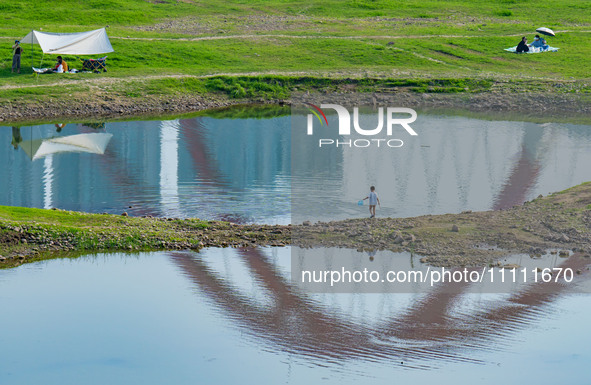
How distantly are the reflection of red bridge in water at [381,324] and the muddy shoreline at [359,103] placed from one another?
28.7 metres

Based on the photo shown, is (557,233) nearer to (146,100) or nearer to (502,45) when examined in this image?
(146,100)

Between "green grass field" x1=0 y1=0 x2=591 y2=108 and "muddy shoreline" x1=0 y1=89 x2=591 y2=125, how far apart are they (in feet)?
3.20

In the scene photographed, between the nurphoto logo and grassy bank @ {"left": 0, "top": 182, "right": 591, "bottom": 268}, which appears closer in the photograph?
grassy bank @ {"left": 0, "top": 182, "right": 591, "bottom": 268}

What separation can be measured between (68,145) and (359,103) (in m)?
21.6

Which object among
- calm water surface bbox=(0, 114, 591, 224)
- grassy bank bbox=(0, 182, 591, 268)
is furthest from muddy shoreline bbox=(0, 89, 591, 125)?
grassy bank bbox=(0, 182, 591, 268)

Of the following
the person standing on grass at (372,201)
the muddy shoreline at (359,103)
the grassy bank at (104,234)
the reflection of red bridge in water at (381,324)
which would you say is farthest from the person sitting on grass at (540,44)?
the reflection of red bridge in water at (381,324)

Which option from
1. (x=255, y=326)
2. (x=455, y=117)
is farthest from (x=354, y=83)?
(x=255, y=326)

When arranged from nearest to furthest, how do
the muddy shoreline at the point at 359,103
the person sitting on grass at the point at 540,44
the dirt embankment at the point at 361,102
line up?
the muddy shoreline at the point at 359,103, the dirt embankment at the point at 361,102, the person sitting on grass at the point at 540,44

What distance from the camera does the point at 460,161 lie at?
39406mm

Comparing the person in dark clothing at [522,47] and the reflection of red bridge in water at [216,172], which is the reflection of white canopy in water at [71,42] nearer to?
the reflection of red bridge in water at [216,172]

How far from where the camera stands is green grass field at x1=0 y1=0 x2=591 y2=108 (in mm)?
55969

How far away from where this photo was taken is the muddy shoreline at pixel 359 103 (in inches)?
1944

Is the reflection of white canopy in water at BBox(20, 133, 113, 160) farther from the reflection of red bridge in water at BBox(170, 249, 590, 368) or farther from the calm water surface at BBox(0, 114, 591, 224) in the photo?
the reflection of red bridge in water at BBox(170, 249, 590, 368)

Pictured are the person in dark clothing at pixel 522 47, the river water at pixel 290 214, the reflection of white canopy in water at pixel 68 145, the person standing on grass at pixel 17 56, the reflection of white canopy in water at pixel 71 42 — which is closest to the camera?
the river water at pixel 290 214
